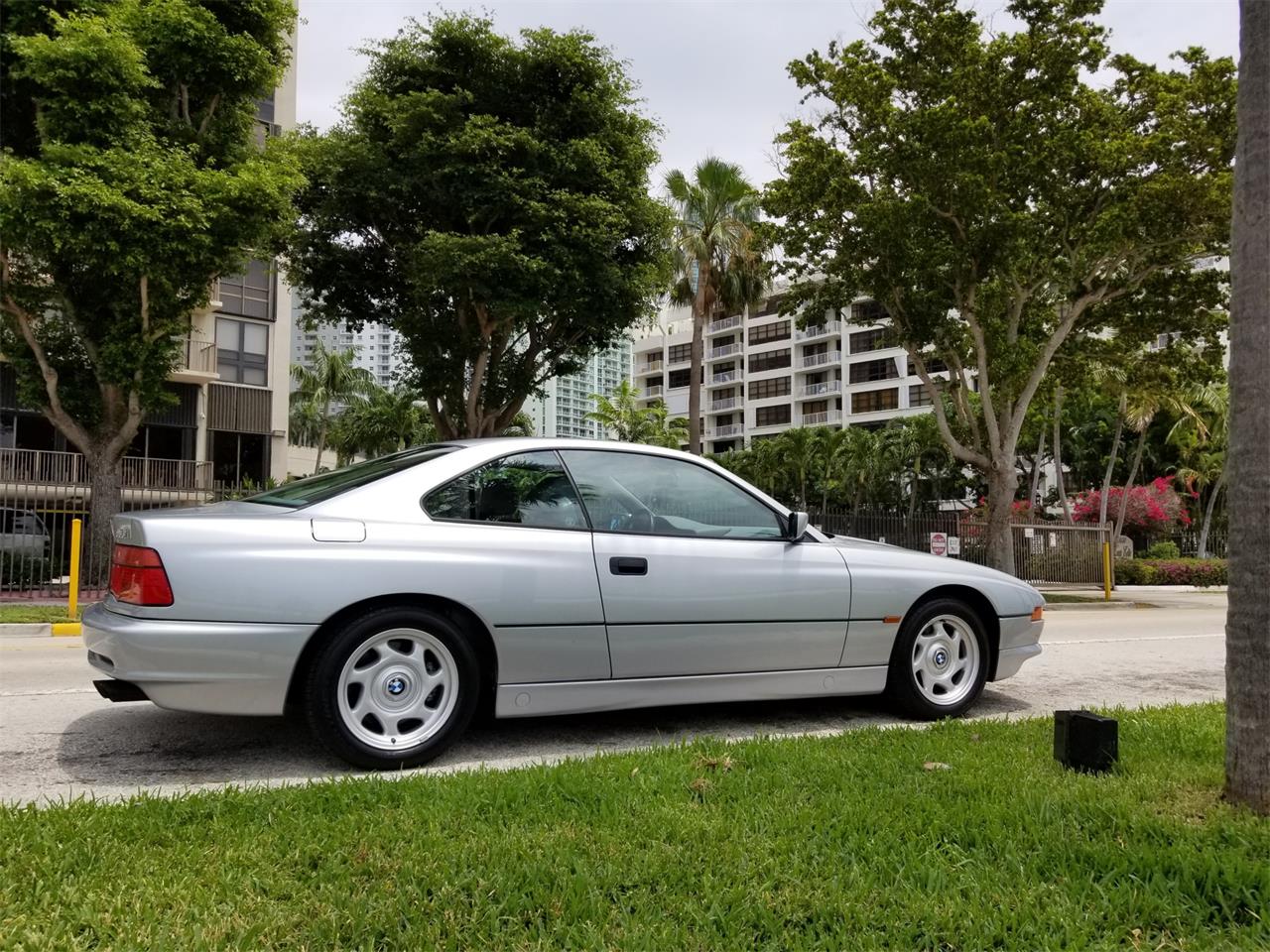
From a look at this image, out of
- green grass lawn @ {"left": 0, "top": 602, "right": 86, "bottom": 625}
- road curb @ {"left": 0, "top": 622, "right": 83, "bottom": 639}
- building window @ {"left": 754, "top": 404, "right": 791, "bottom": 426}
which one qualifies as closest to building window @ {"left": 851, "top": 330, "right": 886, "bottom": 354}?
building window @ {"left": 754, "top": 404, "right": 791, "bottom": 426}

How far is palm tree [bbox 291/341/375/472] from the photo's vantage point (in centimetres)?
5497

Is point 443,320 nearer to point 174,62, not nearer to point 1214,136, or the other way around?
point 174,62

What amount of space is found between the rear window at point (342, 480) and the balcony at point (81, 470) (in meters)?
21.0

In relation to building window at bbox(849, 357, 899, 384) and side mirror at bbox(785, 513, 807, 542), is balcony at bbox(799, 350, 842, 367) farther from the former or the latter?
side mirror at bbox(785, 513, 807, 542)

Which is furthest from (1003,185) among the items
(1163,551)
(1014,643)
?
(1163,551)

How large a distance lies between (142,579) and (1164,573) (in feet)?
97.0

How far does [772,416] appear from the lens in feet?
265

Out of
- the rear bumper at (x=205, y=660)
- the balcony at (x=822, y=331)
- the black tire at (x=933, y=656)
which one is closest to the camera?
the rear bumper at (x=205, y=660)

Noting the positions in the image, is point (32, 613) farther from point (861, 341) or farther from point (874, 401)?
point (861, 341)

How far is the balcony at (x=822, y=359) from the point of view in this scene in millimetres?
74938

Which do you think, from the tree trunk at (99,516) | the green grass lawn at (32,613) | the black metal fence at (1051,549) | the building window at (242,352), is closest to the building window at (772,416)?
the black metal fence at (1051,549)

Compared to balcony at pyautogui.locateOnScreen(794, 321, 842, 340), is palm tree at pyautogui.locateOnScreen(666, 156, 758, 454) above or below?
below

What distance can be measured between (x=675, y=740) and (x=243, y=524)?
2401 mm

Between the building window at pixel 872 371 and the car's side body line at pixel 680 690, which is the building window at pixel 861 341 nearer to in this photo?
the building window at pixel 872 371
